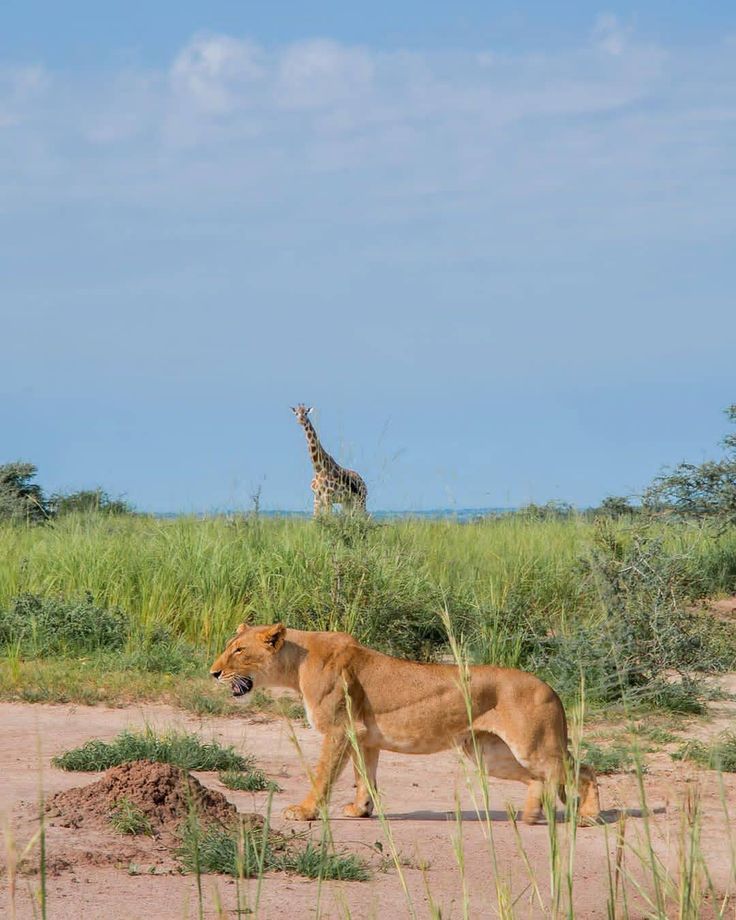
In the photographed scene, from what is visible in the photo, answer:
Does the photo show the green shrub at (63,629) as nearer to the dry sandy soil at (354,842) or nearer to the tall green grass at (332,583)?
the tall green grass at (332,583)

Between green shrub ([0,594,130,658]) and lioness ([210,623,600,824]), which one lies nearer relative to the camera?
lioness ([210,623,600,824])

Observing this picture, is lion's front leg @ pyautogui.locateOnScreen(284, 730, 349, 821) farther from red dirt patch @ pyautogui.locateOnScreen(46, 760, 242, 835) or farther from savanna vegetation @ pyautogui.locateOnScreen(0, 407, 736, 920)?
savanna vegetation @ pyautogui.locateOnScreen(0, 407, 736, 920)

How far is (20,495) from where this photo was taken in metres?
26.6

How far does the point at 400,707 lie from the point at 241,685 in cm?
83

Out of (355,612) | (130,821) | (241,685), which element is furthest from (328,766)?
(355,612)

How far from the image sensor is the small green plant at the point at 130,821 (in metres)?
6.11

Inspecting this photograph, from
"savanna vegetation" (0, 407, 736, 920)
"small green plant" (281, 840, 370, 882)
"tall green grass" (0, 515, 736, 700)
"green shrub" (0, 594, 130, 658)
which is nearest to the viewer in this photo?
"small green plant" (281, 840, 370, 882)

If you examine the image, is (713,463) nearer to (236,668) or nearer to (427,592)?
(427,592)

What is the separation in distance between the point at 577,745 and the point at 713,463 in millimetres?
15320

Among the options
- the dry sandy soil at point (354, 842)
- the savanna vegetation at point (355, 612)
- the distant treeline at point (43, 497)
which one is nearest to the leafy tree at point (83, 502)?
the distant treeline at point (43, 497)

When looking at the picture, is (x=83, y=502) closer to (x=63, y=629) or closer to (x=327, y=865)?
(x=63, y=629)

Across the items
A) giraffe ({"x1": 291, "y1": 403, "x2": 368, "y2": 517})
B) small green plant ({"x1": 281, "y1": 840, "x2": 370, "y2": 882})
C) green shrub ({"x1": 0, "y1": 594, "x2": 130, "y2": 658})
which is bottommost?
small green plant ({"x1": 281, "y1": 840, "x2": 370, "y2": 882})

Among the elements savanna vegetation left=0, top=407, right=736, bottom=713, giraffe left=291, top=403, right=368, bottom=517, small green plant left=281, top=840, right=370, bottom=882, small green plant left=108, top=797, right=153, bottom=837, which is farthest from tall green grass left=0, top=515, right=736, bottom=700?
giraffe left=291, top=403, right=368, bottom=517

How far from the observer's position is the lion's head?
6.79 meters
